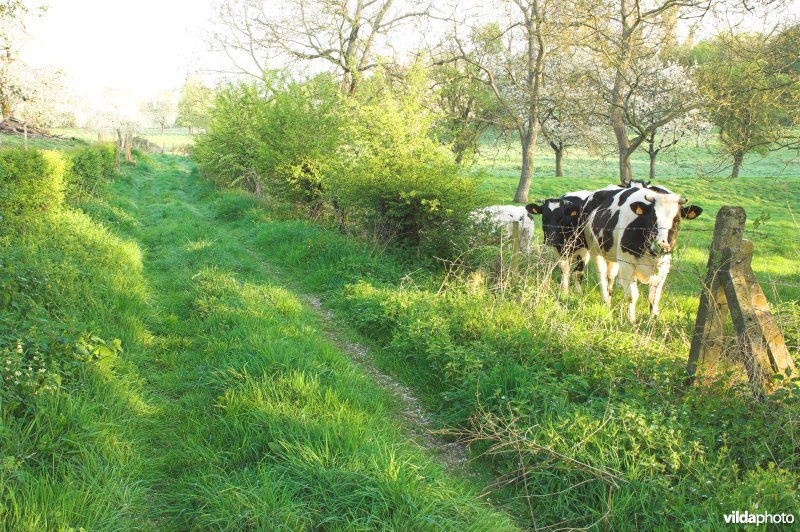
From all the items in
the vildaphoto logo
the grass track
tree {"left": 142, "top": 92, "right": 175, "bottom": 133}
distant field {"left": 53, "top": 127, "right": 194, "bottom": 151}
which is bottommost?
the grass track

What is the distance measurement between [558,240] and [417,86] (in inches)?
184

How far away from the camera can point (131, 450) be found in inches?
150

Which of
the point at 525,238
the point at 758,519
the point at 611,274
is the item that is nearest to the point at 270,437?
the point at 758,519

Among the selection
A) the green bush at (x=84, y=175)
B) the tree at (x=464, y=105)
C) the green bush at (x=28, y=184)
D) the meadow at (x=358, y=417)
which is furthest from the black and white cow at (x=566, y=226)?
the tree at (x=464, y=105)

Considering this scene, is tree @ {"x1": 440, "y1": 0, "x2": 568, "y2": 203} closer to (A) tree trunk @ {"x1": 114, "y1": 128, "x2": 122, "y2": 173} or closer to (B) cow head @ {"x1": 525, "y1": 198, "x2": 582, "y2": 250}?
(B) cow head @ {"x1": 525, "y1": 198, "x2": 582, "y2": 250}

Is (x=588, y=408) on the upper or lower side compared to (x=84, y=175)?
lower

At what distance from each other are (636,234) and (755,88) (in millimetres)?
5398

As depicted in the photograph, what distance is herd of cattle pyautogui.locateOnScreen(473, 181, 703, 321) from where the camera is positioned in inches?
287

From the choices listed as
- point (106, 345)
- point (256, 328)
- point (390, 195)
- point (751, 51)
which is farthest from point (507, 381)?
point (751, 51)

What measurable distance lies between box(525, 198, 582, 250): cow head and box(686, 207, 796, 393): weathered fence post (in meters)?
4.74

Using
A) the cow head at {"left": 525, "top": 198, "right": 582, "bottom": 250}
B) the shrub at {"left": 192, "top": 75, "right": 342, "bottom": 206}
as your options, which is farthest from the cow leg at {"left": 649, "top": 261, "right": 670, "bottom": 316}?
the shrub at {"left": 192, "top": 75, "right": 342, "bottom": 206}

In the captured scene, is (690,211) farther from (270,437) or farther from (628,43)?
(628,43)

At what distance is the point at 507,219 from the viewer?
1099 centimetres

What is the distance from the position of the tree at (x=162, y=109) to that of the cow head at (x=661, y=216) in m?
133
